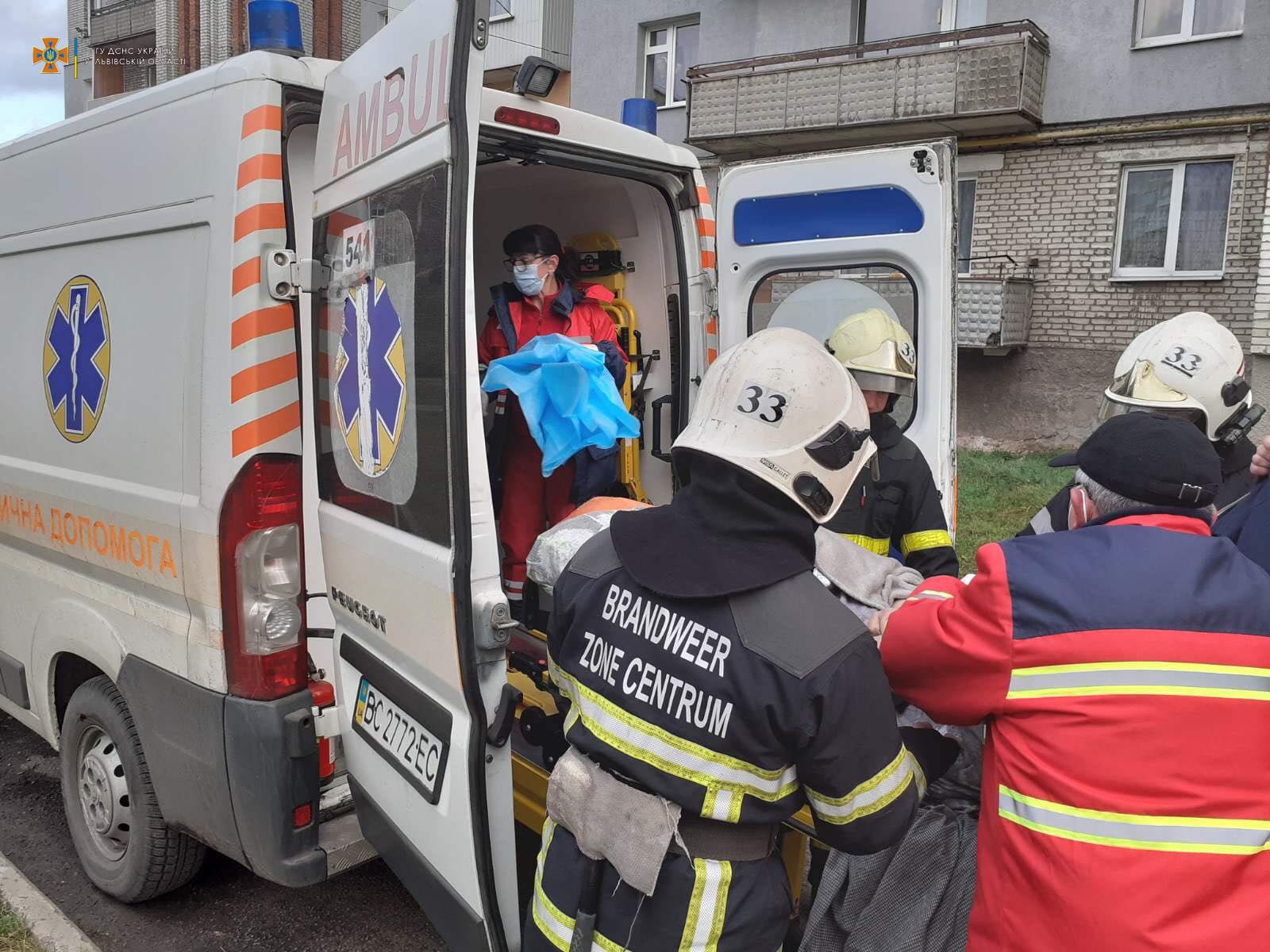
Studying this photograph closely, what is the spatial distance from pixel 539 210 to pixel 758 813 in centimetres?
339

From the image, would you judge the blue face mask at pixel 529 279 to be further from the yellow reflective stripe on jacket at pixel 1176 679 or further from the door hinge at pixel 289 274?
the yellow reflective stripe on jacket at pixel 1176 679

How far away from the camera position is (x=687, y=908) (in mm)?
1673

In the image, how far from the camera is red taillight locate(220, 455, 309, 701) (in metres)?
2.44

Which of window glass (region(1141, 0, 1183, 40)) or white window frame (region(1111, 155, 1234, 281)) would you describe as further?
window glass (region(1141, 0, 1183, 40))

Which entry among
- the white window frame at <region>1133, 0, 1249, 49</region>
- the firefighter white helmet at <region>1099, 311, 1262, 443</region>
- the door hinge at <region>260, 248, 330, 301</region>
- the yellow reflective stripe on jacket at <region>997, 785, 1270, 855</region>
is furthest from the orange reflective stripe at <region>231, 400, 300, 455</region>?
the white window frame at <region>1133, 0, 1249, 49</region>

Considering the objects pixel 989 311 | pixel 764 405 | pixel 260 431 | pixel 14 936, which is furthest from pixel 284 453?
pixel 989 311

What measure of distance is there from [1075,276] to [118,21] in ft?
68.8

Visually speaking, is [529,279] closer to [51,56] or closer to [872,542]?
[872,542]

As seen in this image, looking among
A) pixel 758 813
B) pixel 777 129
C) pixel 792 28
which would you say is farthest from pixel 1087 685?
pixel 792 28

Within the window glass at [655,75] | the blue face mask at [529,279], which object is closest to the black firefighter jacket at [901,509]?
the blue face mask at [529,279]

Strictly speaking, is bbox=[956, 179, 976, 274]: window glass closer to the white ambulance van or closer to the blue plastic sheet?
the white ambulance van

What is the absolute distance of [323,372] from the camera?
2445mm

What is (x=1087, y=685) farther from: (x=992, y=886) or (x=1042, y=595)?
(x=992, y=886)

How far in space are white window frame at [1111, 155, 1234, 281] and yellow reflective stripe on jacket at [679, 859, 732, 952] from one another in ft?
43.6
